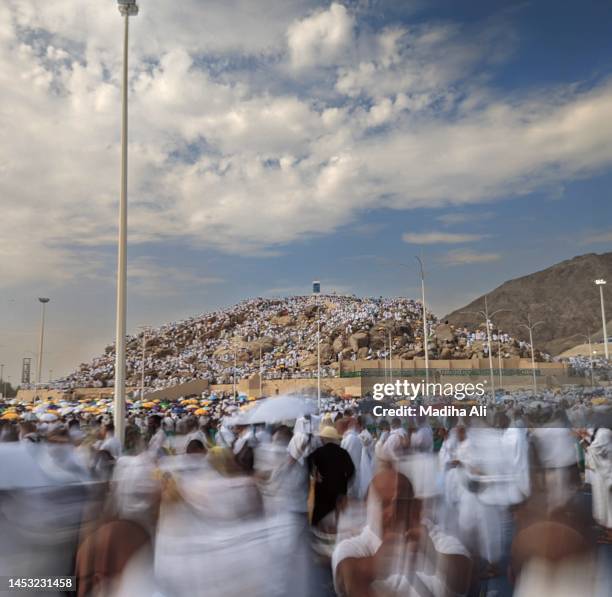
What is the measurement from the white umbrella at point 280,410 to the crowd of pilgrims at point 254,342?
160 ft

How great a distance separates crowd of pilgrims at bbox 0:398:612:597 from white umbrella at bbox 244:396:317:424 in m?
1.53

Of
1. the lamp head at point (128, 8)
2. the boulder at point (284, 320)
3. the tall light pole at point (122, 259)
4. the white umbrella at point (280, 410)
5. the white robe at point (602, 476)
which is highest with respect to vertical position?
the boulder at point (284, 320)

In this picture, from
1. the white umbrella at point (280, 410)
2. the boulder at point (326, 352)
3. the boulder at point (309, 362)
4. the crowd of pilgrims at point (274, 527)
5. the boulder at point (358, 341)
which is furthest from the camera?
the boulder at point (358, 341)

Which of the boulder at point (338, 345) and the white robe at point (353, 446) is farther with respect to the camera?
the boulder at point (338, 345)

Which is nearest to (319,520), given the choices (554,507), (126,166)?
(554,507)

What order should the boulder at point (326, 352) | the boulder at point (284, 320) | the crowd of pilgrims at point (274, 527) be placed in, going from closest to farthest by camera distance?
the crowd of pilgrims at point (274, 527) → the boulder at point (326, 352) → the boulder at point (284, 320)

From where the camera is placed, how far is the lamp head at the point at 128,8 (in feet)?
43.7

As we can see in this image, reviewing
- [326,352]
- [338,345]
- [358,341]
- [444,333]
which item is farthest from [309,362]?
[444,333]

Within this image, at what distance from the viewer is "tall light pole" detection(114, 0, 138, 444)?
11992mm

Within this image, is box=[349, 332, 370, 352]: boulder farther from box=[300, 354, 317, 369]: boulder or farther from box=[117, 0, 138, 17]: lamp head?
box=[117, 0, 138, 17]: lamp head

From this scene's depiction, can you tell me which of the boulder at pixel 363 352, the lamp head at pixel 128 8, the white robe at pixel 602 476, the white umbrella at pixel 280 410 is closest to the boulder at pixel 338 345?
the boulder at pixel 363 352

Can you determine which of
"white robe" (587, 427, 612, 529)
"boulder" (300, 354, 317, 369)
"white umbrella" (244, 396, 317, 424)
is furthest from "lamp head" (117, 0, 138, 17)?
"boulder" (300, 354, 317, 369)

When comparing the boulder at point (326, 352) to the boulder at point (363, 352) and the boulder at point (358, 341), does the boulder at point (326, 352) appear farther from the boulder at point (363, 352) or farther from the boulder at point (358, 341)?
the boulder at point (363, 352)

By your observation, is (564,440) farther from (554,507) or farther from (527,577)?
(527,577)
